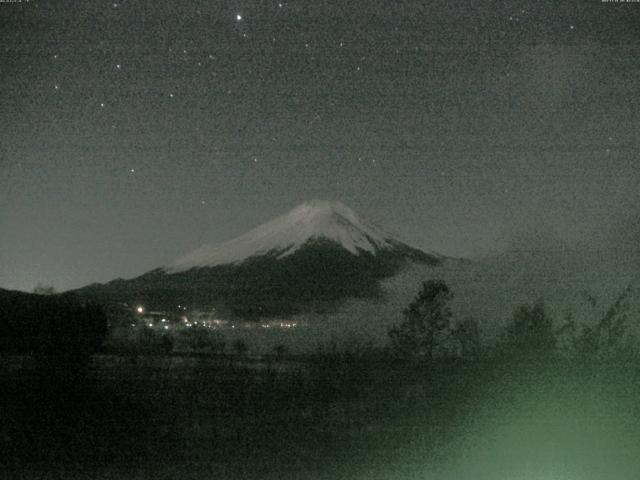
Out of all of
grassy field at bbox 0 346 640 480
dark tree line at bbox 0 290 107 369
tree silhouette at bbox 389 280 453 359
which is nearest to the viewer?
grassy field at bbox 0 346 640 480

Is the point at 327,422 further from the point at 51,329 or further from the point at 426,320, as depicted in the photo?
the point at 426,320

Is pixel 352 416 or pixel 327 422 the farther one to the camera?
pixel 352 416

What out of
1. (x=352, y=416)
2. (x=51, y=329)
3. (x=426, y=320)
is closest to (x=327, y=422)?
(x=352, y=416)

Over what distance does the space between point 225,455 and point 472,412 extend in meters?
3.83

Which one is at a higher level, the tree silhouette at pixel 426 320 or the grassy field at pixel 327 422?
the tree silhouette at pixel 426 320

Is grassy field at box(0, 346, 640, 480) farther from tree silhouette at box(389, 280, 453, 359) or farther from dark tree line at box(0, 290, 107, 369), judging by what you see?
tree silhouette at box(389, 280, 453, 359)

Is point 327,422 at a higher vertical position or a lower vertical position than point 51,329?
lower

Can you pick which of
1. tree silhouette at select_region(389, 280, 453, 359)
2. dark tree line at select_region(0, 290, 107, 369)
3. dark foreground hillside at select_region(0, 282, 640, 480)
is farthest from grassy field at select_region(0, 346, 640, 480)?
tree silhouette at select_region(389, 280, 453, 359)

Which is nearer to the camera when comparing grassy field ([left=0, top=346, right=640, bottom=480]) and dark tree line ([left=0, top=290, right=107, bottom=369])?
grassy field ([left=0, top=346, right=640, bottom=480])

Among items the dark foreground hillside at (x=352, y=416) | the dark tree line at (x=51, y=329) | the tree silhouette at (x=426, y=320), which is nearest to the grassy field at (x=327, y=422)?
the dark foreground hillside at (x=352, y=416)

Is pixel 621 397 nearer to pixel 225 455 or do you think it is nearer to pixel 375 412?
pixel 375 412

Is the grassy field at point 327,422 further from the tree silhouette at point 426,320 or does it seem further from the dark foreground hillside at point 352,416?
the tree silhouette at point 426,320

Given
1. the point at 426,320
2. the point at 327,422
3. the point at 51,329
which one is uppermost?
the point at 426,320

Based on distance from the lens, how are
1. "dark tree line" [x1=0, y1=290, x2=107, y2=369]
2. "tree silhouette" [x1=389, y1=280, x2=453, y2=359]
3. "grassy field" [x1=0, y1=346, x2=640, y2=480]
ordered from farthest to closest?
"tree silhouette" [x1=389, y1=280, x2=453, y2=359] < "dark tree line" [x1=0, y1=290, x2=107, y2=369] < "grassy field" [x1=0, y1=346, x2=640, y2=480]
